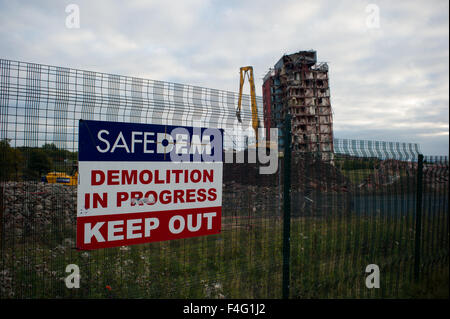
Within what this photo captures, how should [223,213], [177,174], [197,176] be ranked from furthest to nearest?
[223,213], [197,176], [177,174]

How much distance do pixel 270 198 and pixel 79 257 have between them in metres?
2.36

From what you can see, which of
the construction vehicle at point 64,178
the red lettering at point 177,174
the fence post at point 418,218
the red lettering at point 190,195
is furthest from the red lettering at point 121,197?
the fence post at point 418,218

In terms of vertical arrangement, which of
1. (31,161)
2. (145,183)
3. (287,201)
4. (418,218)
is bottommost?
(418,218)

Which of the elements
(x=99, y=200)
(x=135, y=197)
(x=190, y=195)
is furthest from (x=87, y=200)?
(x=190, y=195)

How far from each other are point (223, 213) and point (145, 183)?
1.04 m

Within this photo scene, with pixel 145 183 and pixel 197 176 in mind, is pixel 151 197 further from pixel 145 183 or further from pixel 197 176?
pixel 197 176

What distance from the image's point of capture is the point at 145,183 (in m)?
3.15

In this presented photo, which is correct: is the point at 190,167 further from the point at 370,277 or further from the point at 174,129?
the point at 370,277

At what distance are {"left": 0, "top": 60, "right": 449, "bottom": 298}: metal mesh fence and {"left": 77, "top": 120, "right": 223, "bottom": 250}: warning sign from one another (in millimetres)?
128

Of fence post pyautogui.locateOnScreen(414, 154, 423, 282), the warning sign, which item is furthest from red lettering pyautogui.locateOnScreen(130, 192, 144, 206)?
fence post pyautogui.locateOnScreen(414, 154, 423, 282)

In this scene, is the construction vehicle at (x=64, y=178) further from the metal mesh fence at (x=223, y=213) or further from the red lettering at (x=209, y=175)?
the red lettering at (x=209, y=175)

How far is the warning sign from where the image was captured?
2911mm

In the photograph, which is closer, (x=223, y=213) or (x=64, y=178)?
(x=64, y=178)

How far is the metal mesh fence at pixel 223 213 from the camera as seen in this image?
271 cm
